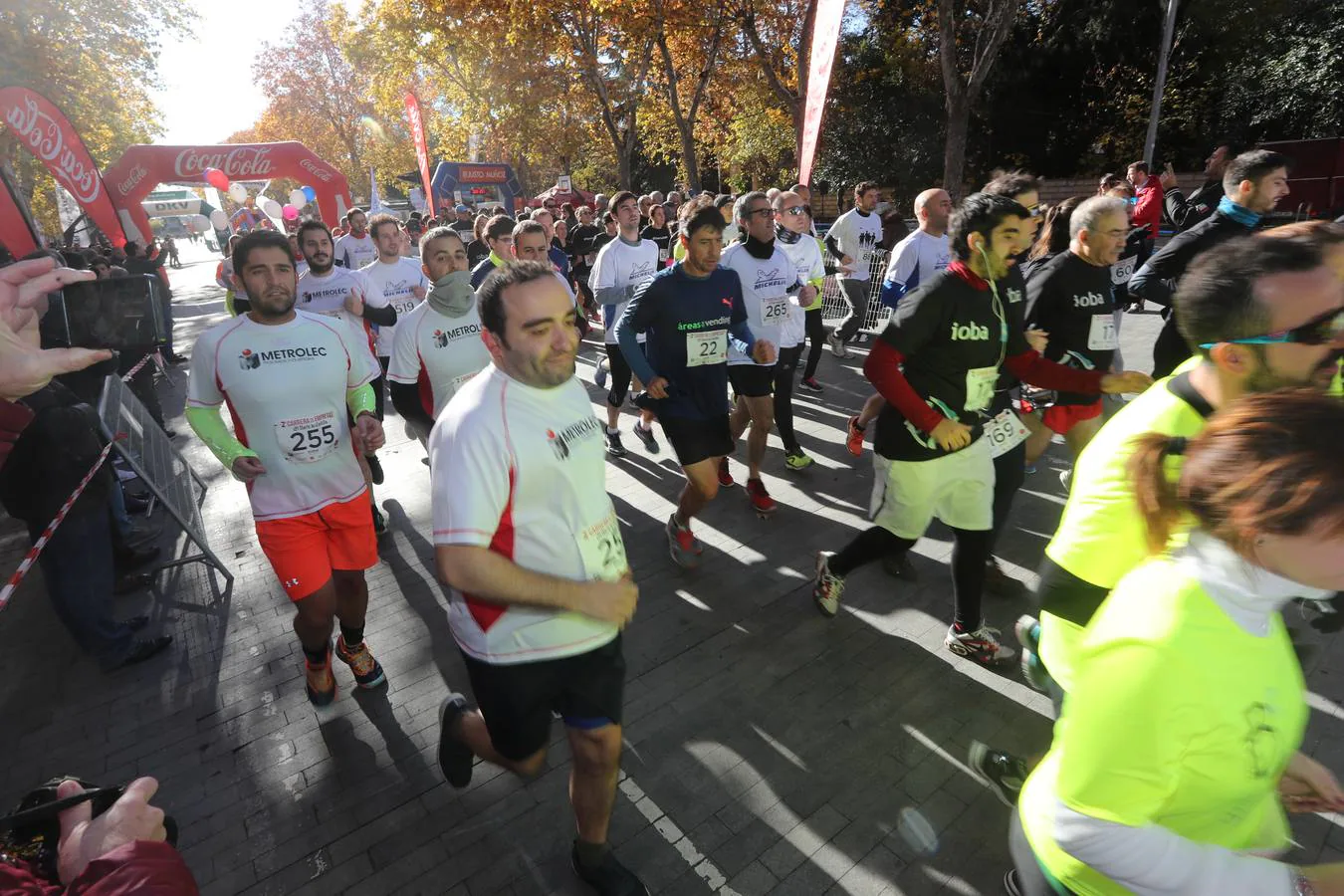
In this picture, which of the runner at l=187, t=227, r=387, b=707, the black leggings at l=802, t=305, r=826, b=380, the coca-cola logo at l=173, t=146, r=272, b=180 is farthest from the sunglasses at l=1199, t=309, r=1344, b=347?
the coca-cola logo at l=173, t=146, r=272, b=180

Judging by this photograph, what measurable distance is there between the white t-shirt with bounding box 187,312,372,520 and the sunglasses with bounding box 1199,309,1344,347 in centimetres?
336

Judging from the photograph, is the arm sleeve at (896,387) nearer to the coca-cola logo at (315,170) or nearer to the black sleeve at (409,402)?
the black sleeve at (409,402)

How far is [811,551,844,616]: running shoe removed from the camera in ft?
12.1

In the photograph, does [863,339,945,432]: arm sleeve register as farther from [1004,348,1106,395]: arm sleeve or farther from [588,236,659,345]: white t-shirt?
[588,236,659,345]: white t-shirt

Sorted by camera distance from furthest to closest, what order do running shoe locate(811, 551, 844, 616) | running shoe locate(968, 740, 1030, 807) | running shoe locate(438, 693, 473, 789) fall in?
1. running shoe locate(811, 551, 844, 616)
2. running shoe locate(968, 740, 1030, 807)
3. running shoe locate(438, 693, 473, 789)

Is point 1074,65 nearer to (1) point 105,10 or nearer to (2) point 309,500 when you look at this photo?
(2) point 309,500

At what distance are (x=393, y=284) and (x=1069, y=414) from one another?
5.35 meters

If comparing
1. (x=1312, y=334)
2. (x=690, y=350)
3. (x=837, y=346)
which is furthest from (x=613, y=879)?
(x=837, y=346)

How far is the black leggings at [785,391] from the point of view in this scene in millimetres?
5465

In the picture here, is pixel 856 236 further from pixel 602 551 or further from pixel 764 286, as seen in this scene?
pixel 602 551

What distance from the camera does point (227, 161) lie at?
52.5 ft

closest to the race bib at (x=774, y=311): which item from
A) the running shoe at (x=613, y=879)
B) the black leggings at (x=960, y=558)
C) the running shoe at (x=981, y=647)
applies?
the black leggings at (x=960, y=558)

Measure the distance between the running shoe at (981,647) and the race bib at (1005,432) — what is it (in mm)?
880

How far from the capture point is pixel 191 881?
1.45 m
